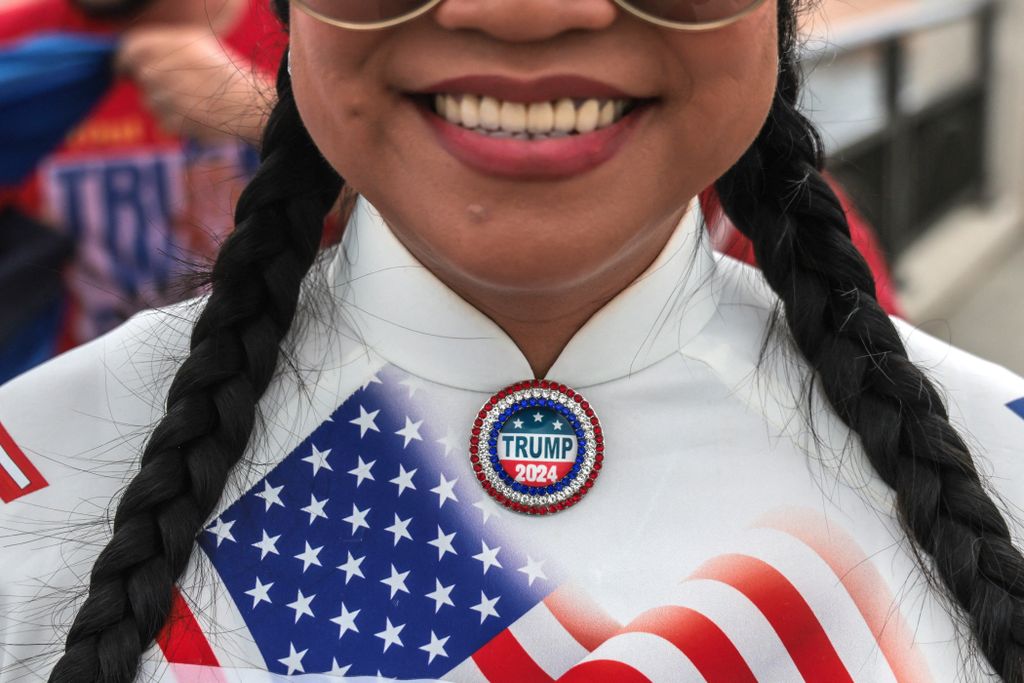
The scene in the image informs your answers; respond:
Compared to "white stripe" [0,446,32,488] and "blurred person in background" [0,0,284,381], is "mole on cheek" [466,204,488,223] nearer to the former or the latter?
"white stripe" [0,446,32,488]

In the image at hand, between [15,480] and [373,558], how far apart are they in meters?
0.38

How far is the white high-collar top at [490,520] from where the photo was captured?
1.29m

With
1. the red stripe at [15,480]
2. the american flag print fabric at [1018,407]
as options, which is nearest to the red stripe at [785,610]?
the american flag print fabric at [1018,407]

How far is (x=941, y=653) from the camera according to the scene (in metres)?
1.34

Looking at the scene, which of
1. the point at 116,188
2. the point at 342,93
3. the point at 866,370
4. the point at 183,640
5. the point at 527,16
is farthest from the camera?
the point at 116,188

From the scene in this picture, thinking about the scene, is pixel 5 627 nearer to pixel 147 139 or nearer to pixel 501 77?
pixel 501 77

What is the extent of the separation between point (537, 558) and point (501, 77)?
445 mm

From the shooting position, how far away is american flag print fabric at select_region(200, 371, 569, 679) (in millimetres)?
1279

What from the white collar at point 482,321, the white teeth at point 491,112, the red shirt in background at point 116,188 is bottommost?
the white collar at point 482,321

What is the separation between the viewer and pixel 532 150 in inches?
45.1

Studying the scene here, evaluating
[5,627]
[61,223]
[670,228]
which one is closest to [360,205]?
[670,228]

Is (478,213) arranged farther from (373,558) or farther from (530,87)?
(373,558)

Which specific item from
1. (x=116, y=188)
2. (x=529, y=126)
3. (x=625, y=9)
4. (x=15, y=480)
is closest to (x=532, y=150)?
(x=529, y=126)

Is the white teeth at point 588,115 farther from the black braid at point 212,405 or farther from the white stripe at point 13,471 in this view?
the white stripe at point 13,471
